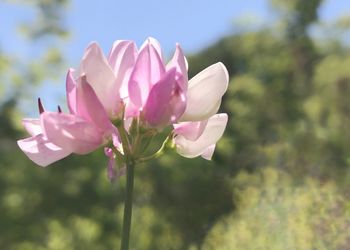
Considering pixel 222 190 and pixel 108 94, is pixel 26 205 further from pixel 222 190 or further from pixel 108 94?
pixel 108 94

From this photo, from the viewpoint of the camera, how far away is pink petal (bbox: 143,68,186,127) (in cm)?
69

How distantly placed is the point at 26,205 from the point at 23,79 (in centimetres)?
158

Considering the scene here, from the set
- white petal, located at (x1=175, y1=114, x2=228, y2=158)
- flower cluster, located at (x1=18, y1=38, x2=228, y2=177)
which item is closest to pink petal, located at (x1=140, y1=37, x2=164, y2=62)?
flower cluster, located at (x1=18, y1=38, x2=228, y2=177)

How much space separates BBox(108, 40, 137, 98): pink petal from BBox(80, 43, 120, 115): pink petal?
0.5 inches

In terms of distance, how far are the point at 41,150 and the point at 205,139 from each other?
20 cm

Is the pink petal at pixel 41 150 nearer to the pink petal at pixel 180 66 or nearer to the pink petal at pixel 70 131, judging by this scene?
the pink petal at pixel 70 131

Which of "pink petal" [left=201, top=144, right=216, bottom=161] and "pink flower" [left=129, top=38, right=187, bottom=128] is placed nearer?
"pink flower" [left=129, top=38, right=187, bottom=128]

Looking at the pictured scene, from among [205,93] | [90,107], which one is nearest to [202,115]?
[205,93]

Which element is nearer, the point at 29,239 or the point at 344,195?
the point at 344,195

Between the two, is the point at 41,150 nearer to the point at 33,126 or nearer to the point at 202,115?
the point at 33,126

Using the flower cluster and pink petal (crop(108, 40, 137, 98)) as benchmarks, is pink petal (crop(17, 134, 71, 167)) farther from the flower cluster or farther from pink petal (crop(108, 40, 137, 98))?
pink petal (crop(108, 40, 137, 98))

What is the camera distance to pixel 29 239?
18.2ft

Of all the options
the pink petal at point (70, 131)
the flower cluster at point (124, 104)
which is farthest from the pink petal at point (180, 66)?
the pink petal at point (70, 131)

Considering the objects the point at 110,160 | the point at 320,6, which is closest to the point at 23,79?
the point at 320,6
